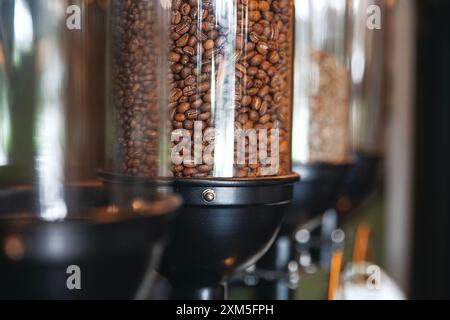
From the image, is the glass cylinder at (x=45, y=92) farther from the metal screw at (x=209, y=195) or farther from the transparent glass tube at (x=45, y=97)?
the metal screw at (x=209, y=195)

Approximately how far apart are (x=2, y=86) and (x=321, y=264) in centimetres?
104

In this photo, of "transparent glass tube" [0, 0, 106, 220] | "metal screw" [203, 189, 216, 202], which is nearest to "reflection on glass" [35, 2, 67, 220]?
"transparent glass tube" [0, 0, 106, 220]

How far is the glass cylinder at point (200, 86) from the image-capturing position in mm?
683

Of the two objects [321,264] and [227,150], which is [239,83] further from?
[321,264]

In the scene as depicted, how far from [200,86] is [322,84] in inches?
27.8

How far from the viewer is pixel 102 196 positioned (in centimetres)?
63

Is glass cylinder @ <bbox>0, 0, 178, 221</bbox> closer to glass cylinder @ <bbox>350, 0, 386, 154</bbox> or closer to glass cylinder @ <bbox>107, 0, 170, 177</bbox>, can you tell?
glass cylinder @ <bbox>107, 0, 170, 177</bbox>

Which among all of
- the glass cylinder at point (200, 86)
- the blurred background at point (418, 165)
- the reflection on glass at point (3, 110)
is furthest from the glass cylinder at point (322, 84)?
the blurred background at point (418, 165)

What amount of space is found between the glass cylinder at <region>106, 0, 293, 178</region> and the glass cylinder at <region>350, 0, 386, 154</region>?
2.92 feet

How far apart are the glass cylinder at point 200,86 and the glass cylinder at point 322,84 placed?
21.9 inches

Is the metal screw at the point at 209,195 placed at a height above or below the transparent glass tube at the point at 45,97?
below

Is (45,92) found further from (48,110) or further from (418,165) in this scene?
(418,165)

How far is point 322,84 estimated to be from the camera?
4.42 ft

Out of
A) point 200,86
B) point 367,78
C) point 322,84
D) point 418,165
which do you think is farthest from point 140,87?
point 418,165
